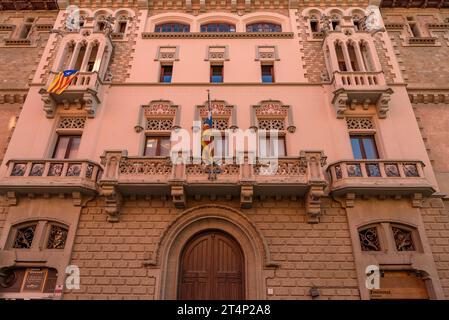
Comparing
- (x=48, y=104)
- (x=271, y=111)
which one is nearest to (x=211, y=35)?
(x=271, y=111)

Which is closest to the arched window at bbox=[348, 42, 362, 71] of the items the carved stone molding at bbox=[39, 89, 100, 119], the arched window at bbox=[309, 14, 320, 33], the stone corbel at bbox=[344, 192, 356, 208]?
the arched window at bbox=[309, 14, 320, 33]

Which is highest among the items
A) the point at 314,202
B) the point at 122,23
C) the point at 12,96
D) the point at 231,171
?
the point at 122,23

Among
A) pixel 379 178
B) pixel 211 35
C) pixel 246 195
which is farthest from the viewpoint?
pixel 211 35

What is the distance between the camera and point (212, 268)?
38.3 feet

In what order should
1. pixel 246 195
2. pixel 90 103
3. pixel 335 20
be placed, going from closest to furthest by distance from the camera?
pixel 246 195
pixel 90 103
pixel 335 20

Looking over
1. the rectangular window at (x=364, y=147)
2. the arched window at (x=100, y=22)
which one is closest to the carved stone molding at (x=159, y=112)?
the arched window at (x=100, y=22)

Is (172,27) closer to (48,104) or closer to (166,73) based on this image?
(166,73)

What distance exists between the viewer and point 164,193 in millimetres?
12328

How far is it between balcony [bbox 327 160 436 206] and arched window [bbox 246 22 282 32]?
34.6ft

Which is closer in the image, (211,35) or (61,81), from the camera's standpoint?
(61,81)

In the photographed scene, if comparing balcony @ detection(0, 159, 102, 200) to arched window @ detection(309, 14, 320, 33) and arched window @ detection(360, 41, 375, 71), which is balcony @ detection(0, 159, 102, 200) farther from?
arched window @ detection(309, 14, 320, 33)

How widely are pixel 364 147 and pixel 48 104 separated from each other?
50.6 ft
